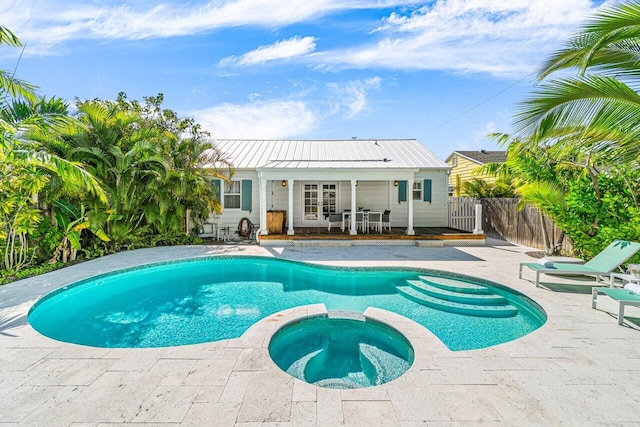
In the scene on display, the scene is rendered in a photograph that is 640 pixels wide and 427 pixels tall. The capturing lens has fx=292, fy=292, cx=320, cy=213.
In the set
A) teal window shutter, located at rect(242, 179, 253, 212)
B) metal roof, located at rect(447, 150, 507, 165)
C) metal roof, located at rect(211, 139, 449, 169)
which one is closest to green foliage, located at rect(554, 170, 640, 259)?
metal roof, located at rect(211, 139, 449, 169)

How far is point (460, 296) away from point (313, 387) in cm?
441

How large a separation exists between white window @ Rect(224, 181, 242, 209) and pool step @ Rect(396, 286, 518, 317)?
9.02m

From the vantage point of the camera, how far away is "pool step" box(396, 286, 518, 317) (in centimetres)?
534

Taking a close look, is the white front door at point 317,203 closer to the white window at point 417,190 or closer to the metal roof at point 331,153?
the metal roof at point 331,153

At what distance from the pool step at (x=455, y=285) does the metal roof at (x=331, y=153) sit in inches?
201

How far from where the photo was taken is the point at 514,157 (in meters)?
8.59

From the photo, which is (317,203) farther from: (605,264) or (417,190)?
(605,264)

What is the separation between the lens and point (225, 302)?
19.6 feet

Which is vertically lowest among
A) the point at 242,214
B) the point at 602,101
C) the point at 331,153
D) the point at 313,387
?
the point at 313,387

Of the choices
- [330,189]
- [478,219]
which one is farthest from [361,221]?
[478,219]

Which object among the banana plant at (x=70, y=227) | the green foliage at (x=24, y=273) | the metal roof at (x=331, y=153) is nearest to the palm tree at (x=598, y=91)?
the metal roof at (x=331, y=153)

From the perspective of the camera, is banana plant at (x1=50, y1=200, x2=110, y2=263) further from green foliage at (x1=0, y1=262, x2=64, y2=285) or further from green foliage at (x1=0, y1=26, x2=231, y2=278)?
green foliage at (x1=0, y1=262, x2=64, y2=285)

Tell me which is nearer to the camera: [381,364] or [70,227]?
[381,364]

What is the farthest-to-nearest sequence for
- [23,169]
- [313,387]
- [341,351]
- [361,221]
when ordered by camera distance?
[361,221] < [23,169] < [341,351] < [313,387]
